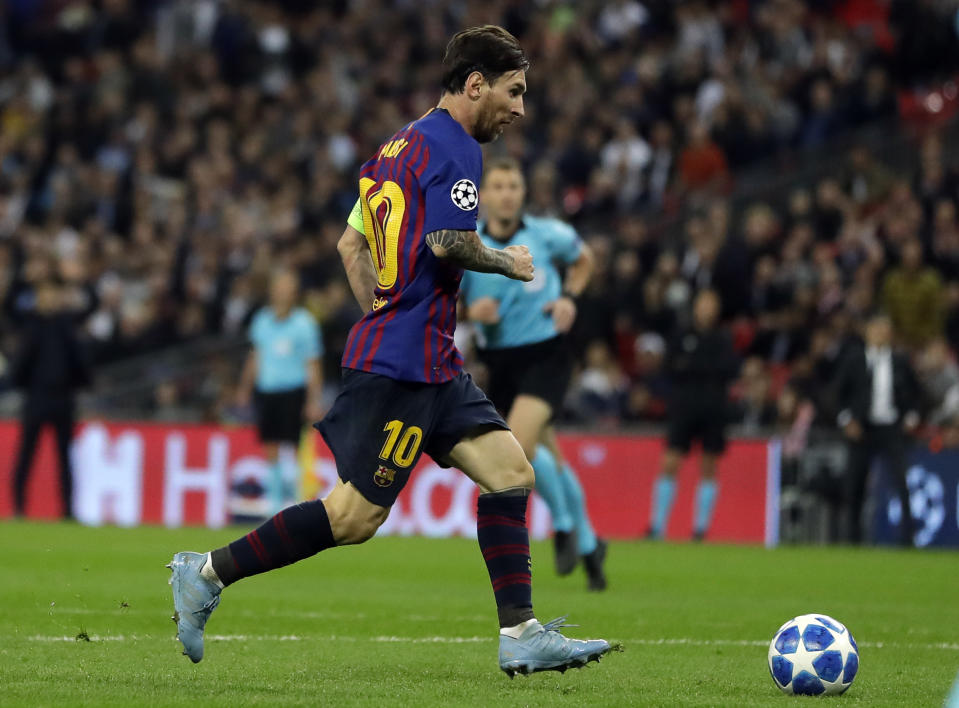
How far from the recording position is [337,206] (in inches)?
862

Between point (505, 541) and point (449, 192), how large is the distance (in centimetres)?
125

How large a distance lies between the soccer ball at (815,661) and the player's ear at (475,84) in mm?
2146

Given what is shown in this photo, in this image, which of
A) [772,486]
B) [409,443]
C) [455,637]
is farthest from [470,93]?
[772,486]

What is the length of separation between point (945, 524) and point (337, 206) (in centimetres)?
910

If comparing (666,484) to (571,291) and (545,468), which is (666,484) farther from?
(571,291)

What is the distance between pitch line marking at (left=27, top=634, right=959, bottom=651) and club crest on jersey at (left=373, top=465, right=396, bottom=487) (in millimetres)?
1768

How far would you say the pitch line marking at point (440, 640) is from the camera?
7.19 metres

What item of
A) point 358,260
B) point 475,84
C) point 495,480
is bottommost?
point 495,480

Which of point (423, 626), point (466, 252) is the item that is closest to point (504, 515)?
point (466, 252)

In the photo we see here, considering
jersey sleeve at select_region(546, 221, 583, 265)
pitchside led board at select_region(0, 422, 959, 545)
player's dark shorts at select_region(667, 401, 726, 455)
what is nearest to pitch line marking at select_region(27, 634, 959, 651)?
jersey sleeve at select_region(546, 221, 583, 265)

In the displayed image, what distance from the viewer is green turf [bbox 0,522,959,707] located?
5.70 metres

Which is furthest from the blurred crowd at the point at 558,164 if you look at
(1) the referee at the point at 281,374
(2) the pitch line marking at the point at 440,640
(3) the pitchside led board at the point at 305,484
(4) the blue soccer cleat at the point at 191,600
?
(4) the blue soccer cleat at the point at 191,600

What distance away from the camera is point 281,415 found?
15977 mm

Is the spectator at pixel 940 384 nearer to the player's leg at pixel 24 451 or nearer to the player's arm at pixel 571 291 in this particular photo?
the player's arm at pixel 571 291
